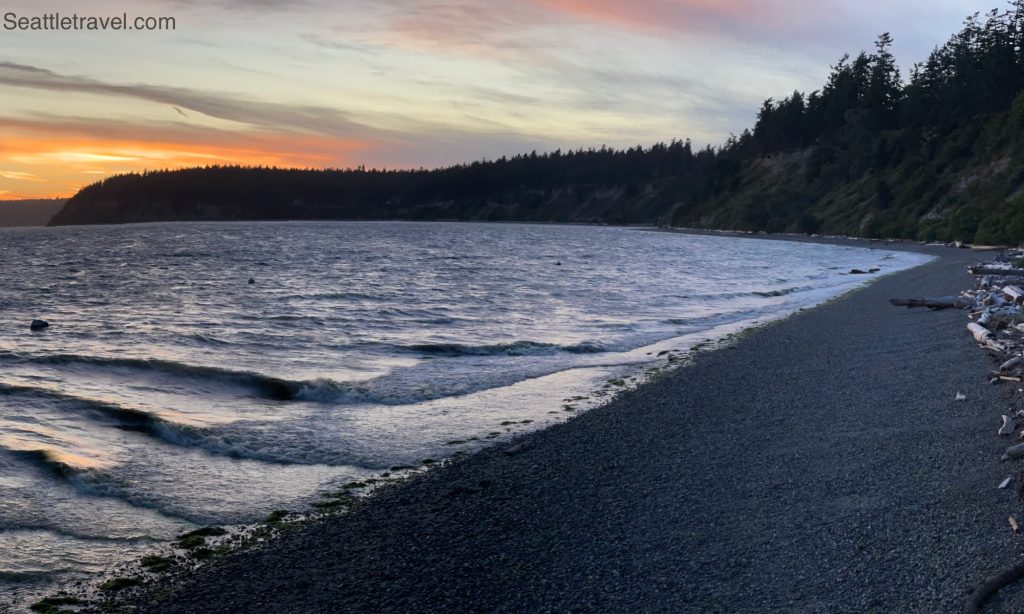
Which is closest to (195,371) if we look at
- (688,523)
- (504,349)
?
(504,349)

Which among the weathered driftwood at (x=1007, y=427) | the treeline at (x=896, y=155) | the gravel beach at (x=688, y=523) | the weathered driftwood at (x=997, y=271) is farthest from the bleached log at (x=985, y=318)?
the treeline at (x=896, y=155)

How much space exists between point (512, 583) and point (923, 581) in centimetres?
346

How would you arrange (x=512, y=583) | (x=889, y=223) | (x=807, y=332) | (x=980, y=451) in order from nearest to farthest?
(x=512, y=583)
(x=980, y=451)
(x=807, y=332)
(x=889, y=223)

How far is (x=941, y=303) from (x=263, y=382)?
20257 mm

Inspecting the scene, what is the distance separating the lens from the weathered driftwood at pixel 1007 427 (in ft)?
31.5

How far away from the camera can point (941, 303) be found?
23.3 metres

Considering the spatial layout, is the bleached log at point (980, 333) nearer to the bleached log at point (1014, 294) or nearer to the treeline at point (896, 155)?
the bleached log at point (1014, 294)

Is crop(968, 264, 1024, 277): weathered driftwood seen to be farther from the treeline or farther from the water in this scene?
the treeline

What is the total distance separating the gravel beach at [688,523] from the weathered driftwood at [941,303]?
36.2 feet

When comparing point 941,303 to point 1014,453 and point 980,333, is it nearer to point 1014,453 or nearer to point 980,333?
point 980,333

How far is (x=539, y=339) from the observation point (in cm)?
2338

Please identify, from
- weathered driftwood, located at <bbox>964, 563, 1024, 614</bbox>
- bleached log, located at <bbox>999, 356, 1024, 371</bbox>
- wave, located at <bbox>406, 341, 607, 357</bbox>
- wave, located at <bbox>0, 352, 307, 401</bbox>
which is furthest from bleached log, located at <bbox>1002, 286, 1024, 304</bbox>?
wave, located at <bbox>0, 352, 307, 401</bbox>

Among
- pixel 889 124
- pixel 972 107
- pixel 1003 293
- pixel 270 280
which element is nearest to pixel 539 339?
pixel 1003 293

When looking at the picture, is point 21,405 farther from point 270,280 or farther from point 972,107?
point 972,107
